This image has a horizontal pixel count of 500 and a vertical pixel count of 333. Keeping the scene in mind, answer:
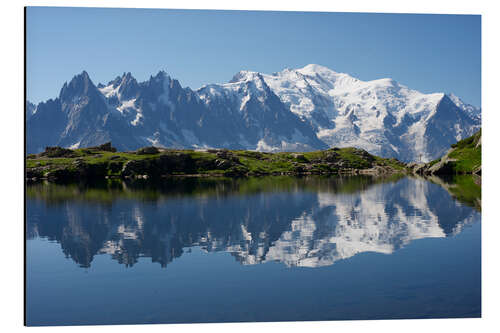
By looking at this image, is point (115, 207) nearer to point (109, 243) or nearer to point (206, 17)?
point (109, 243)

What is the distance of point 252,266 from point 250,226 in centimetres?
1544

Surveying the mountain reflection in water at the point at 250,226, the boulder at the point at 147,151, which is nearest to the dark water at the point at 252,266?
the mountain reflection in water at the point at 250,226

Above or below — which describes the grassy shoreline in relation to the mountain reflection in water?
above

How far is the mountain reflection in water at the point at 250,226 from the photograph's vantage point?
33125mm

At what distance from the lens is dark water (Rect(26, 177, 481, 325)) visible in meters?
20.8

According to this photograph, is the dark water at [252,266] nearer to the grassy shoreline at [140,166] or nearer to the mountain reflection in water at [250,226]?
the mountain reflection in water at [250,226]

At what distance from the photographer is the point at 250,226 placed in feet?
144

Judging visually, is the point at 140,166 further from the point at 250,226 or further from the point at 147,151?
the point at 250,226

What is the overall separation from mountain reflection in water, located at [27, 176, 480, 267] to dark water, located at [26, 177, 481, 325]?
0.41 ft

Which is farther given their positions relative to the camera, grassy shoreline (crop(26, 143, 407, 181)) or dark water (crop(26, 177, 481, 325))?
grassy shoreline (crop(26, 143, 407, 181))

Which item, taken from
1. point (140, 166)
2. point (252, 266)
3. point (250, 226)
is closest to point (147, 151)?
point (140, 166)

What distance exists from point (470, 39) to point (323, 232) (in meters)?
18.4

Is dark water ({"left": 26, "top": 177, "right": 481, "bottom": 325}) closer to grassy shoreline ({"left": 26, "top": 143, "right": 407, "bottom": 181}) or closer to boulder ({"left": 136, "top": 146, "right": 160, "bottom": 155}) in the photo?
grassy shoreline ({"left": 26, "top": 143, "right": 407, "bottom": 181})

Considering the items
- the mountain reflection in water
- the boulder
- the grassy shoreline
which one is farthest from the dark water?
the boulder
